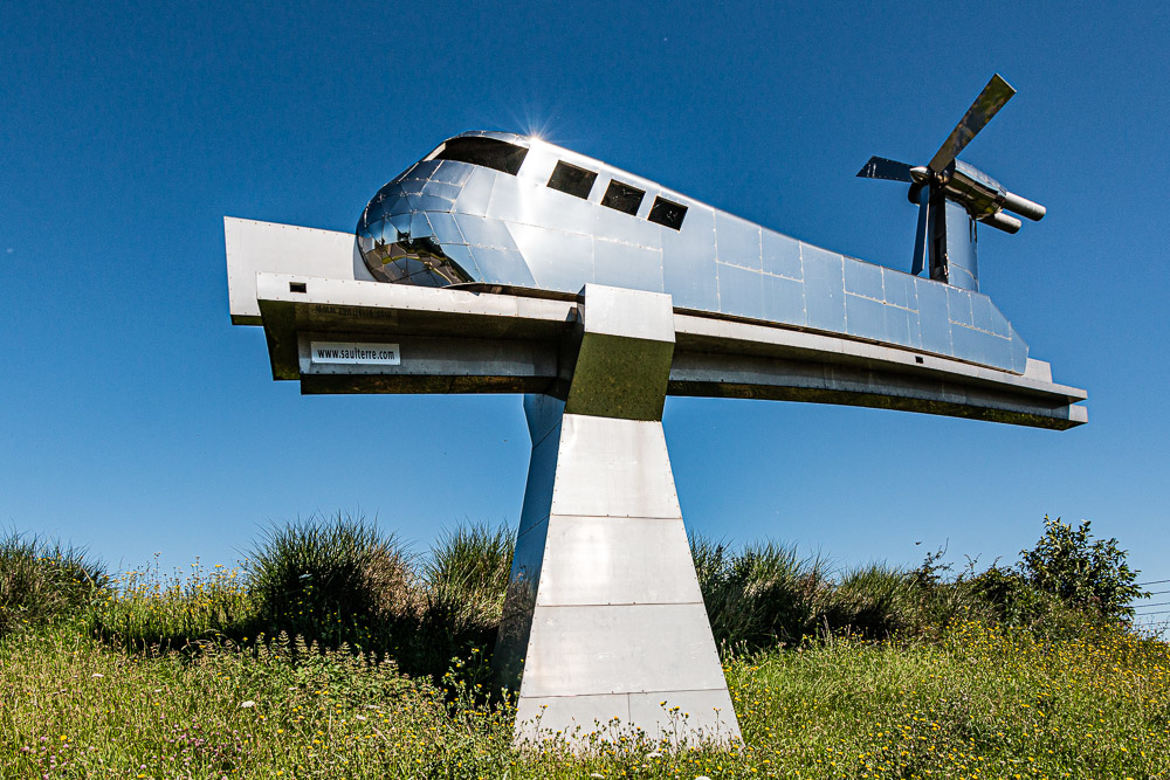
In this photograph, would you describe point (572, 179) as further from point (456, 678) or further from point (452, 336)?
point (456, 678)

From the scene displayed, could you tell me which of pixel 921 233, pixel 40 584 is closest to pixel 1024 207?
pixel 921 233

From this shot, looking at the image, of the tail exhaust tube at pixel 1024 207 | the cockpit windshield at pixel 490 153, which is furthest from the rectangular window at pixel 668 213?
the tail exhaust tube at pixel 1024 207

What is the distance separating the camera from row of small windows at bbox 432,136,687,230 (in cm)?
785

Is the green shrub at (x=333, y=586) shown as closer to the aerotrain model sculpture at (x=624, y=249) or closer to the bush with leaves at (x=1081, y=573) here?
the aerotrain model sculpture at (x=624, y=249)

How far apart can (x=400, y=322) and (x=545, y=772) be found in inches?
165

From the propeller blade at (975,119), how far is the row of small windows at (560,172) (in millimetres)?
5220

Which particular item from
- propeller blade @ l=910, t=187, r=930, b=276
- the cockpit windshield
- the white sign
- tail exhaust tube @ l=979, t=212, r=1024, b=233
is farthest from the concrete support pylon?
tail exhaust tube @ l=979, t=212, r=1024, b=233

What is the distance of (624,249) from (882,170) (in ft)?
20.2

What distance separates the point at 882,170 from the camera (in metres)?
12.2

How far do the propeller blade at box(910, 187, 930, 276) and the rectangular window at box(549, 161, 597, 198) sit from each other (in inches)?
238

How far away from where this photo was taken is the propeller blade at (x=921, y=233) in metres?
11.7

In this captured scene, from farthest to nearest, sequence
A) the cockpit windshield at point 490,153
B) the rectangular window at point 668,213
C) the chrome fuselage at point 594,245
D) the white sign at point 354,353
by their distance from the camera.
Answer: the rectangular window at point 668,213 < the cockpit windshield at point 490,153 < the chrome fuselage at point 594,245 < the white sign at point 354,353

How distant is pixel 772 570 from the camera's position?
12.8 m

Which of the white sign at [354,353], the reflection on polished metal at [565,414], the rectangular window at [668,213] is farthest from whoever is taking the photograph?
the rectangular window at [668,213]
